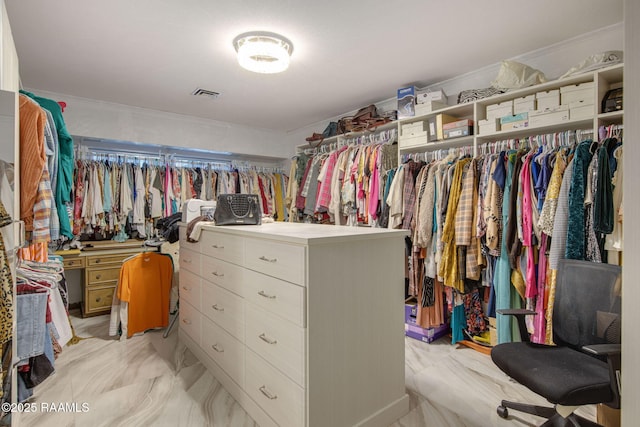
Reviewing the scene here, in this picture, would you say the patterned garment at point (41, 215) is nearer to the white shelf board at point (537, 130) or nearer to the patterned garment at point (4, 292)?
the patterned garment at point (4, 292)

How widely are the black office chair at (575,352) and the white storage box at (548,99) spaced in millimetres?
1221

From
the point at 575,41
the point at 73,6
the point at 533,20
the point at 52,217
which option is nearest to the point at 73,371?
the point at 52,217

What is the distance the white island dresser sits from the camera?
4.67 feet

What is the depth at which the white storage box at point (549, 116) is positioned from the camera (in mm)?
2279

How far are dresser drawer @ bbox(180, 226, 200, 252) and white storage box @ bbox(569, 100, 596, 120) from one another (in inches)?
111

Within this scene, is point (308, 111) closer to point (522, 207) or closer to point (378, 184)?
point (378, 184)

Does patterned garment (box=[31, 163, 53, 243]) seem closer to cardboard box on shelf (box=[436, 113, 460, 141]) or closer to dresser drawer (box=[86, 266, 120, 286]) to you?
dresser drawer (box=[86, 266, 120, 286])

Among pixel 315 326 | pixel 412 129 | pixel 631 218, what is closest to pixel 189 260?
pixel 315 326

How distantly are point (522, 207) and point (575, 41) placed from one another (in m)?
1.32

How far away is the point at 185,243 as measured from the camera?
106 inches

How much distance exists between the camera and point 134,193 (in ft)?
13.1

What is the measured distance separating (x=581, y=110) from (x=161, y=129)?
4289 millimetres

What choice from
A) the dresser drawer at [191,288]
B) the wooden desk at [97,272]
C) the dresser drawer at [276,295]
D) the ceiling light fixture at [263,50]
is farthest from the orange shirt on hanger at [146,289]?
the ceiling light fixture at [263,50]

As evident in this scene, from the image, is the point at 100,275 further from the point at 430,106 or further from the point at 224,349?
the point at 430,106
